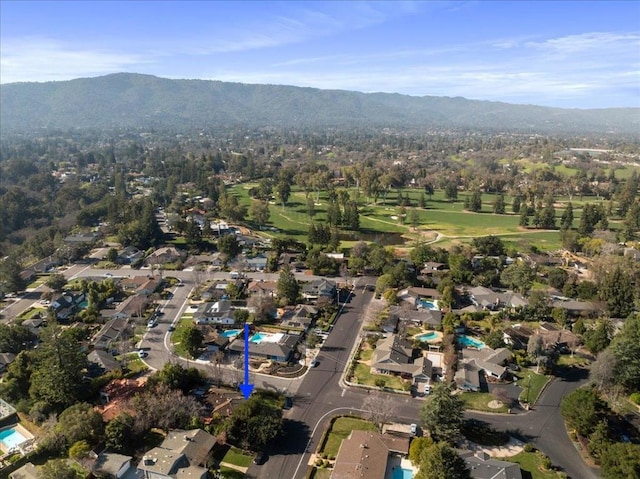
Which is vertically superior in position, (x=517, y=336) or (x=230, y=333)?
(x=517, y=336)

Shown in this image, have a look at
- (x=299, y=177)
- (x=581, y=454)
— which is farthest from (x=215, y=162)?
(x=581, y=454)

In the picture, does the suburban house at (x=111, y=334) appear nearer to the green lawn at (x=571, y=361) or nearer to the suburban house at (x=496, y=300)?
the suburban house at (x=496, y=300)

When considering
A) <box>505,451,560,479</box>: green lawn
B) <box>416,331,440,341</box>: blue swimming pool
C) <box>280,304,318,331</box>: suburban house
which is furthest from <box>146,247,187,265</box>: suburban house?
<box>505,451,560,479</box>: green lawn

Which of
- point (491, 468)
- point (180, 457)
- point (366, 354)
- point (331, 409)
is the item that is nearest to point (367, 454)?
point (331, 409)

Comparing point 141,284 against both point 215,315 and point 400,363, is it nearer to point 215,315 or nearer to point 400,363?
point 215,315

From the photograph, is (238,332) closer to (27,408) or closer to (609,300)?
(27,408)

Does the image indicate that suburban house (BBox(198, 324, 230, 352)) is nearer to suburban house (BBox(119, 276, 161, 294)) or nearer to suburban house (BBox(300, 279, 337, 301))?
suburban house (BBox(119, 276, 161, 294))
